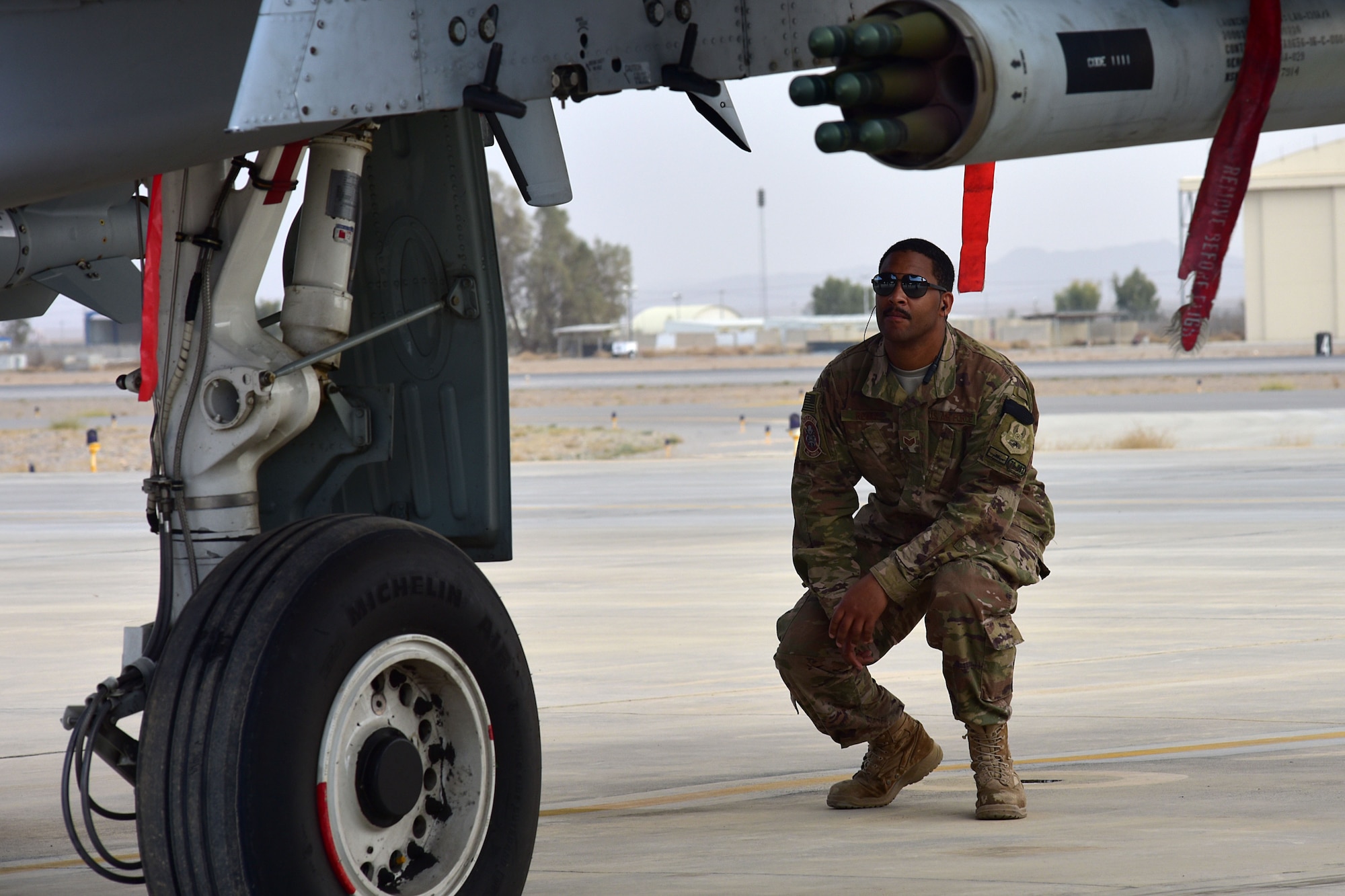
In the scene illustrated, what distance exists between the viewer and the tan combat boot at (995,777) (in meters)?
5.10

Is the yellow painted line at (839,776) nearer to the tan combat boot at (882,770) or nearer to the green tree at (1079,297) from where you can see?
the tan combat boot at (882,770)

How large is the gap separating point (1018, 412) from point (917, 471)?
370 mm

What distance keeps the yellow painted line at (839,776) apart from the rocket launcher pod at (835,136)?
300 centimetres

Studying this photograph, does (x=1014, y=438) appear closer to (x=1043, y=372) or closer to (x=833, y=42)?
(x=833, y=42)

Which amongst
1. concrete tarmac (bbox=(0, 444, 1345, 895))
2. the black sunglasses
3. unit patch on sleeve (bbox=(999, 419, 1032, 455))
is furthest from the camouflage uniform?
concrete tarmac (bbox=(0, 444, 1345, 895))

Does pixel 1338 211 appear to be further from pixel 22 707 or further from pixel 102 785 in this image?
pixel 22 707

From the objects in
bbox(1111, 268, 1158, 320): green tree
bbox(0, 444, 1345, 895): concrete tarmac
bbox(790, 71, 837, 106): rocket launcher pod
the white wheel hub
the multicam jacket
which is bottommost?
bbox(0, 444, 1345, 895): concrete tarmac

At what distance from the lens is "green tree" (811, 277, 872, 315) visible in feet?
497

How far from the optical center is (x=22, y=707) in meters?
7.95

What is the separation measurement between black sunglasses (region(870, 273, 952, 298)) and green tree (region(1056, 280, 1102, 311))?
129160 mm

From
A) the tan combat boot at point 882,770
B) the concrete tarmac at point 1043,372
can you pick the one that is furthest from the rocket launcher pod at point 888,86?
the concrete tarmac at point 1043,372

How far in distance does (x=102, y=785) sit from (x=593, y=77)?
3753 mm

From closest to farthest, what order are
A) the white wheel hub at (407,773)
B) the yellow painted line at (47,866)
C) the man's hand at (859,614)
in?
the white wheel hub at (407,773) → the yellow painted line at (47,866) → the man's hand at (859,614)

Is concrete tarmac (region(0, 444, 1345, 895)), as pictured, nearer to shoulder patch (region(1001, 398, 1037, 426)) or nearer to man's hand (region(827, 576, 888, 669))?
man's hand (region(827, 576, 888, 669))
